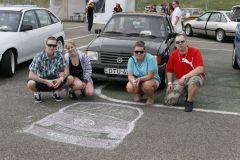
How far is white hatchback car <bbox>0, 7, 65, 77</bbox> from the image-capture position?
8.63 meters

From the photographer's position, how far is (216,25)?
59.2 feet

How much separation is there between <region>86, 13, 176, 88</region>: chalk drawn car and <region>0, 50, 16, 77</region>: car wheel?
1.84m

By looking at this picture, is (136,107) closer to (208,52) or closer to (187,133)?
(187,133)

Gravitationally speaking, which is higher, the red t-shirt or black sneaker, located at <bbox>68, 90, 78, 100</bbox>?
the red t-shirt

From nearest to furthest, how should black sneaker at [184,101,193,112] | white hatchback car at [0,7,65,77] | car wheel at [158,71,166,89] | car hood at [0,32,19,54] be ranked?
black sneaker at [184,101,193,112] → car wheel at [158,71,166,89] → car hood at [0,32,19,54] → white hatchback car at [0,7,65,77]

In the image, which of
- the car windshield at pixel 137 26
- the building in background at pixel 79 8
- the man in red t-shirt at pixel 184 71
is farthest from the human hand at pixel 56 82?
the building in background at pixel 79 8

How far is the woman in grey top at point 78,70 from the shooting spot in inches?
271

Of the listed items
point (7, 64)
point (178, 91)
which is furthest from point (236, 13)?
point (178, 91)

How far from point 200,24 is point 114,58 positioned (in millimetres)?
12355

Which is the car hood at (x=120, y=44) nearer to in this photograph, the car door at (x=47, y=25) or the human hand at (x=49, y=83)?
the human hand at (x=49, y=83)

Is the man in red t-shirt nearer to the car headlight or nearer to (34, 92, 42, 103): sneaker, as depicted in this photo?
the car headlight

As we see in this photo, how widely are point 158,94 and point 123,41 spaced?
1.34 metres

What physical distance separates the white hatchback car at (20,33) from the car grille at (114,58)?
7.27 ft

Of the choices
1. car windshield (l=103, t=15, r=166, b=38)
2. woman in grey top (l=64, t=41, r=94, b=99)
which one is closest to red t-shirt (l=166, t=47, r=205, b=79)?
woman in grey top (l=64, t=41, r=94, b=99)
